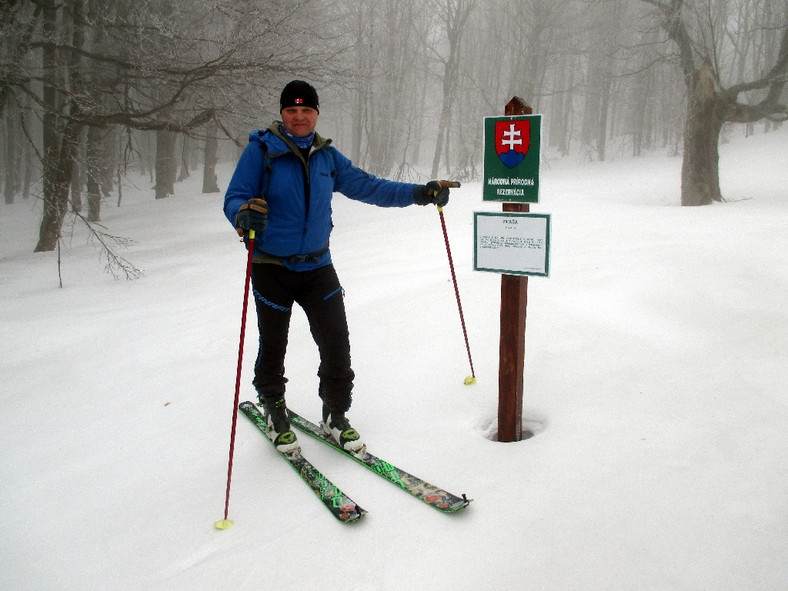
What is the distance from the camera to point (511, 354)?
10.3ft

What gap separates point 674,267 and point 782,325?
1.48 meters

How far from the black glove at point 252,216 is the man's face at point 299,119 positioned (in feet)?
1.79

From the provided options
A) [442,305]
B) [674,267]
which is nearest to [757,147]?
[674,267]

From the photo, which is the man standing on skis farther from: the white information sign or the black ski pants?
the white information sign

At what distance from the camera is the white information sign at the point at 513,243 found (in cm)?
283

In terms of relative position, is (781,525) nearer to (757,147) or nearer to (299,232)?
(299,232)

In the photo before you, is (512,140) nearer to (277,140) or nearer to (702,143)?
(277,140)

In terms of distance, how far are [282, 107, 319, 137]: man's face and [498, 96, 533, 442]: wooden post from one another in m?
1.13

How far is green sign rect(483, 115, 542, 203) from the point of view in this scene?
9.14 ft

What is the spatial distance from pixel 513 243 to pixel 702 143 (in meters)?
9.60

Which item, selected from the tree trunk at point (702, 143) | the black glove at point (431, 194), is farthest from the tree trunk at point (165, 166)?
the black glove at point (431, 194)

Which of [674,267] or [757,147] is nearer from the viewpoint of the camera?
[674,267]

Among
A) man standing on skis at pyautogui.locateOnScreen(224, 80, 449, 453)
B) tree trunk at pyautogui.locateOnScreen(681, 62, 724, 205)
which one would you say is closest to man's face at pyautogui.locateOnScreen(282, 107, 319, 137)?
man standing on skis at pyautogui.locateOnScreen(224, 80, 449, 453)

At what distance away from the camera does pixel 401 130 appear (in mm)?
25297
